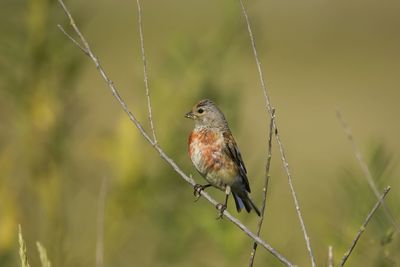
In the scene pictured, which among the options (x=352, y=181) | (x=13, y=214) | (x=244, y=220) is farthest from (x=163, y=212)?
(x=352, y=181)

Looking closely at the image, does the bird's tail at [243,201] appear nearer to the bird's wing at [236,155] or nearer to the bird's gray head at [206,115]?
the bird's wing at [236,155]

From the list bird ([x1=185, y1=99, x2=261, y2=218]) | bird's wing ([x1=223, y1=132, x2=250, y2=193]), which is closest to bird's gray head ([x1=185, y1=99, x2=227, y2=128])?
bird ([x1=185, y1=99, x2=261, y2=218])

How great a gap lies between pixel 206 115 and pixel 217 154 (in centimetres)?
28

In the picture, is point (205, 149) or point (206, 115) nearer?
point (205, 149)

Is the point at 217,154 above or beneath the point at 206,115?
beneath

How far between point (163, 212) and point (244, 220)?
0.67 metres

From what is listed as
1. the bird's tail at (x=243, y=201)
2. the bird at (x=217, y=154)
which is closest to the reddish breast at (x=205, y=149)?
the bird at (x=217, y=154)

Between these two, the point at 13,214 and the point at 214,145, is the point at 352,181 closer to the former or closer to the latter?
the point at 214,145

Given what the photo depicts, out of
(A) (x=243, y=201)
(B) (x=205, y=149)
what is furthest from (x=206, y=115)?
→ (A) (x=243, y=201)

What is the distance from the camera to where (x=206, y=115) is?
5.70 meters

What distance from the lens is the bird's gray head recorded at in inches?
222

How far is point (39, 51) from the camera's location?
5.89 metres

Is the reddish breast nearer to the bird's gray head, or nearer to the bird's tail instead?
the bird's gray head

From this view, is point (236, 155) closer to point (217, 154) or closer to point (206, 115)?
point (217, 154)
